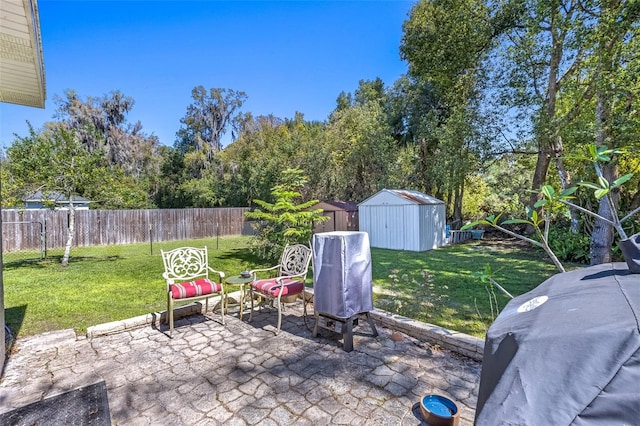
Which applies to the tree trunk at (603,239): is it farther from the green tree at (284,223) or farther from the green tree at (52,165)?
the green tree at (52,165)

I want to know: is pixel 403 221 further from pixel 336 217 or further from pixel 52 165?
pixel 52 165

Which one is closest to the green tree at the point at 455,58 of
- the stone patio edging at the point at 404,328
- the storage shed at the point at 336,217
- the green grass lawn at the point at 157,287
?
the green grass lawn at the point at 157,287

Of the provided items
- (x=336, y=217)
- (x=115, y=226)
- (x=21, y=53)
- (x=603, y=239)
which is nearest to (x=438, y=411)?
(x=21, y=53)

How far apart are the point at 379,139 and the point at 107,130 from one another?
21140 mm

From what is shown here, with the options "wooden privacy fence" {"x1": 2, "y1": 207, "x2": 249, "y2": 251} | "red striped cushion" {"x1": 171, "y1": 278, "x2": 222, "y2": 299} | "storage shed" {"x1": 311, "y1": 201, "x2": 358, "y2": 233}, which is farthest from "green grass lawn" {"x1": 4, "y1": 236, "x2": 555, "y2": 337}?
"storage shed" {"x1": 311, "y1": 201, "x2": 358, "y2": 233}

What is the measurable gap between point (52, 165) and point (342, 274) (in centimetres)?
808

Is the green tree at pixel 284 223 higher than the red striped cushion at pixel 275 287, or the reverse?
the green tree at pixel 284 223

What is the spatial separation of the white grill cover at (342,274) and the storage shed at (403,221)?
304 inches

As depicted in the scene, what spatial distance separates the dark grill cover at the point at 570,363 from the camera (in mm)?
707

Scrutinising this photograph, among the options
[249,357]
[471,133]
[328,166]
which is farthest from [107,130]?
[249,357]

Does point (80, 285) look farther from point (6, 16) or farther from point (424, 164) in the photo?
point (424, 164)

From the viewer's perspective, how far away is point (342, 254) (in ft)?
10.4

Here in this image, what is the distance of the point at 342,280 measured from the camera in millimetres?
3154

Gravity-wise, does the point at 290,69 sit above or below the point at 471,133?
above
